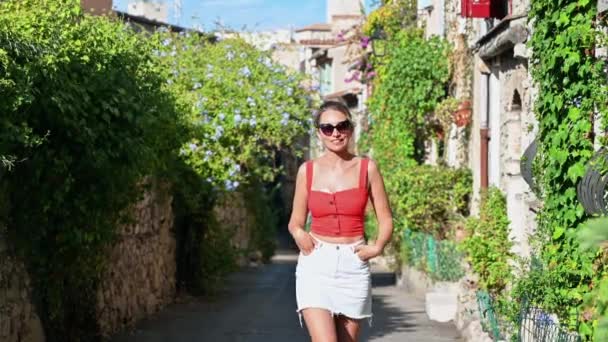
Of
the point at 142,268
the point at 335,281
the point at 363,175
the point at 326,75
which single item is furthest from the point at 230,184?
the point at 326,75

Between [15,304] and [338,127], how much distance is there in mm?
4064

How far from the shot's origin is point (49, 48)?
9.45 metres

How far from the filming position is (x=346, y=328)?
6.62 m

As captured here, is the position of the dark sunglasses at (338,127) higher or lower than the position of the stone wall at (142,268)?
higher

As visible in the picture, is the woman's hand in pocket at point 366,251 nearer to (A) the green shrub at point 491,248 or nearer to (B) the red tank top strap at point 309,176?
(B) the red tank top strap at point 309,176

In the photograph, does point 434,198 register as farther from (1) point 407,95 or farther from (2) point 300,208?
(2) point 300,208

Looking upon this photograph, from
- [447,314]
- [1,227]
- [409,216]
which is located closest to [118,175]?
[1,227]

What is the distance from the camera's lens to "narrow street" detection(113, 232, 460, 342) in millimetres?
12977

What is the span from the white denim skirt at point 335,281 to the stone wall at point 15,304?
11.6 feet

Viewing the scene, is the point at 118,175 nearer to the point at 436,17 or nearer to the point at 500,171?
the point at 500,171

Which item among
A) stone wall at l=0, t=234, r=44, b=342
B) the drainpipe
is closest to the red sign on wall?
the drainpipe

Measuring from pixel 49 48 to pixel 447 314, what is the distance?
6.93 meters

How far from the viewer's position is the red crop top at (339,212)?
6.56 metres

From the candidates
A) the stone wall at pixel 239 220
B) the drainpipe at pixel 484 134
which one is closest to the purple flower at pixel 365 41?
the stone wall at pixel 239 220
